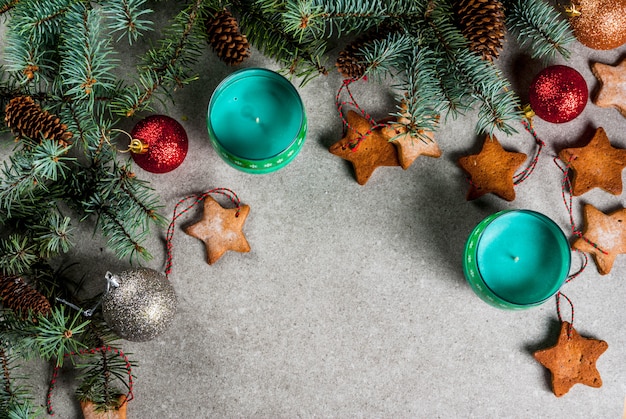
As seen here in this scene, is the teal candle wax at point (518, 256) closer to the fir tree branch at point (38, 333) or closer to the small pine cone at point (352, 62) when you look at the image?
the small pine cone at point (352, 62)

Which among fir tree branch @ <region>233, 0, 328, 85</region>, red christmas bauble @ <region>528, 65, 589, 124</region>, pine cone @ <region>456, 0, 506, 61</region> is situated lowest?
fir tree branch @ <region>233, 0, 328, 85</region>

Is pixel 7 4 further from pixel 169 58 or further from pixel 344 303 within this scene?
pixel 344 303

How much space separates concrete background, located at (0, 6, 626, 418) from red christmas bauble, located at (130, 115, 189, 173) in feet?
0.27

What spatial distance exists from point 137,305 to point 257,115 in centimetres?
39

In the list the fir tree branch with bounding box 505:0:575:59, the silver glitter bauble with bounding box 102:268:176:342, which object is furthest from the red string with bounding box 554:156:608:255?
the silver glitter bauble with bounding box 102:268:176:342

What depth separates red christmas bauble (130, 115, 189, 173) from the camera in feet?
3.21

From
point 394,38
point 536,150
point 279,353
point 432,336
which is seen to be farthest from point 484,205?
point 279,353

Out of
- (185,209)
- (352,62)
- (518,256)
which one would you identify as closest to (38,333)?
(185,209)

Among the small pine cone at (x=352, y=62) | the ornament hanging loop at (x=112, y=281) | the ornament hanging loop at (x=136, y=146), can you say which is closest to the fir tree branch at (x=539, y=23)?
the small pine cone at (x=352, y=62)

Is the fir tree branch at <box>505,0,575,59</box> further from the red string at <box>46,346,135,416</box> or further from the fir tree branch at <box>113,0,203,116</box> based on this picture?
the red string at <box>46,346,135,416</box>

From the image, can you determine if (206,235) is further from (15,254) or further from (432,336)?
(432,336)

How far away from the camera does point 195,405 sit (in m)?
1.06

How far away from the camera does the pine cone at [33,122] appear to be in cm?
81

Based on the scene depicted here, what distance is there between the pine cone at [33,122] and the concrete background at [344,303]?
0.87 feet
